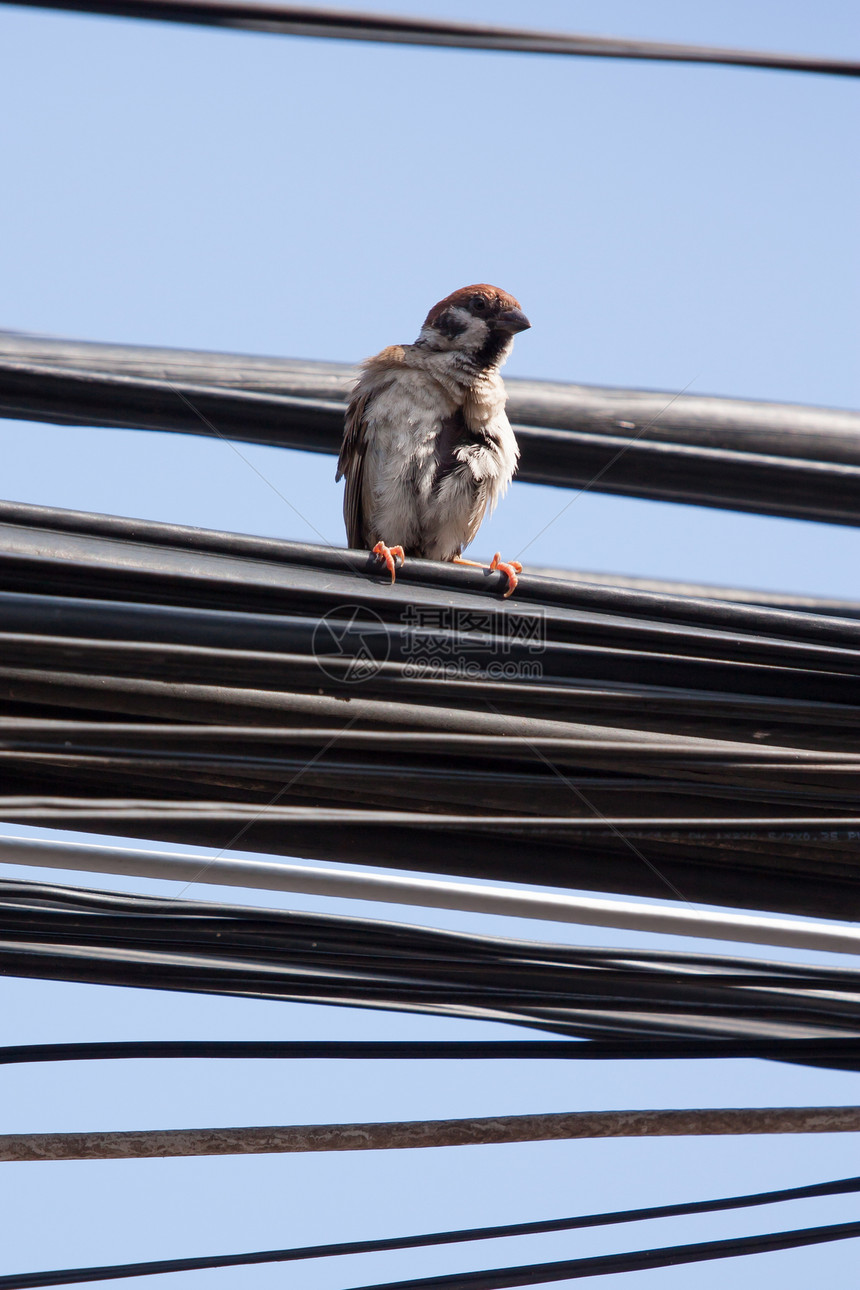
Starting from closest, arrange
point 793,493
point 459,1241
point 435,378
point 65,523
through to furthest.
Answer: point 65,523 < point 459,1241 < point 793,493 < point 435,378

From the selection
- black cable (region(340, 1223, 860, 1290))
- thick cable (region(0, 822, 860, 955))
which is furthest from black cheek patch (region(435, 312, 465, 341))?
black cable (region(340, 1223, 860, 1290))

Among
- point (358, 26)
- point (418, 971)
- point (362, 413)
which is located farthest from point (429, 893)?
point (362, 413)

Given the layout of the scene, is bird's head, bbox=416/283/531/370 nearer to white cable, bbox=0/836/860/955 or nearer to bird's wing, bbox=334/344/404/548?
bird's wing, bbox=334/344/404/548

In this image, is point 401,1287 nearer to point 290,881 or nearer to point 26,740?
point 290,881

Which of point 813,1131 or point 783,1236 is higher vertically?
point 813,1131

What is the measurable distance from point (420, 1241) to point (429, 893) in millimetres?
728

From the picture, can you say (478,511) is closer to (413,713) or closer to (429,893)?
(413,713)

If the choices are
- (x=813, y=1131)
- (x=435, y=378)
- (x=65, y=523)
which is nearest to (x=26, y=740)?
(x=65, y=523)

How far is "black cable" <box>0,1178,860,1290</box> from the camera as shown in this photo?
205 centimetres

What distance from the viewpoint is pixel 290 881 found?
2.12m

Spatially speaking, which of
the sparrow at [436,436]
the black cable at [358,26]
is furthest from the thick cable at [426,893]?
the sparrow at [436,436]

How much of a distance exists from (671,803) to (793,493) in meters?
0.99

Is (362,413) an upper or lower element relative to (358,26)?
upper

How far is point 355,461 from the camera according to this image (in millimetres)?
4688
